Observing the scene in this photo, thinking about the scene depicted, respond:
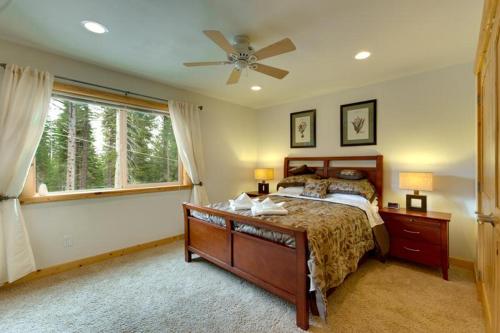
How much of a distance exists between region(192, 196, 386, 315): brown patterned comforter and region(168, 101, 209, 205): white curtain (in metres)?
1.09

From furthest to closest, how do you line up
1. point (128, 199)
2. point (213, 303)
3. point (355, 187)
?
point (128, 199), point (355, 187), point (213, 303)

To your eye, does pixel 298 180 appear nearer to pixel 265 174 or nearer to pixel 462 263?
pixel 265 174

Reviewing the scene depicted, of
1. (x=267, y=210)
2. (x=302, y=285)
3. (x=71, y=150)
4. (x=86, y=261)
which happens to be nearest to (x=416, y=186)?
(x=267, y=210)

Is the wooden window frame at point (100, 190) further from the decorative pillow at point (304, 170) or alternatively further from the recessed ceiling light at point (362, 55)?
the recessed ceiling light at point (362, 55)

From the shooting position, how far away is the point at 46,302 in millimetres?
2141

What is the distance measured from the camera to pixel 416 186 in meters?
2.86

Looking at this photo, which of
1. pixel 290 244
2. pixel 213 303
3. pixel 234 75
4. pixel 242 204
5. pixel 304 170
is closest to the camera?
pixel 290 244

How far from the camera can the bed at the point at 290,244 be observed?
5.93 ft

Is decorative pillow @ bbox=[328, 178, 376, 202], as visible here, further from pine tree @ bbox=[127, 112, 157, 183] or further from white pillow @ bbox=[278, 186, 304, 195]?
pine tree @ bbox=[127, 112, 157, 183]

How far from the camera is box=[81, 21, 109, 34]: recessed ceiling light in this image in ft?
6.86

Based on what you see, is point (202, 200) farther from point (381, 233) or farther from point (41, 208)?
point (381, 233)

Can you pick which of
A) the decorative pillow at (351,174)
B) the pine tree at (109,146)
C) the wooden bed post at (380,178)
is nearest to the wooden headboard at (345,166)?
the wooden bed post at (380,178)

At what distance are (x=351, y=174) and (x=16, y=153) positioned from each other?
4200 mm

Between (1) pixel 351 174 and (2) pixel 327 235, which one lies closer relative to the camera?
(2) pixel 327 235
